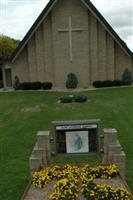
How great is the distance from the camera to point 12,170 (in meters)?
9.58

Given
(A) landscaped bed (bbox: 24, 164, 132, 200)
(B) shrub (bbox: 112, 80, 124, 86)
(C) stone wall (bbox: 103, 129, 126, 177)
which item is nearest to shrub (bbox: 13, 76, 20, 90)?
(B) shrub (bbox: 112, 80, 124, 86)

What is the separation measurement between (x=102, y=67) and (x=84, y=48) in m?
2.78

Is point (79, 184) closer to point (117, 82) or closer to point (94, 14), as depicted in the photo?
point (117, 82)

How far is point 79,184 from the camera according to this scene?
744 centimetres

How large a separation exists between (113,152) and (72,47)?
1026 inches

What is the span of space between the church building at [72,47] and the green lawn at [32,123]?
6739 mm

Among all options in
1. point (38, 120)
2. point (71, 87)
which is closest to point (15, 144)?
point (38, 120)

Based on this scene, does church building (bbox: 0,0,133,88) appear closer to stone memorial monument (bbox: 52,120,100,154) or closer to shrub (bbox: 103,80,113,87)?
shrub (bbox: 103,80,113,87)

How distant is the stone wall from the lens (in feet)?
26.6

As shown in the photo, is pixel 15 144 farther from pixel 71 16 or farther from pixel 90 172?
pixel 71 16

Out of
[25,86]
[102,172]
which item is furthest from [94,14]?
[102,172]

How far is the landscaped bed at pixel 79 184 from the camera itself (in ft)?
21.2

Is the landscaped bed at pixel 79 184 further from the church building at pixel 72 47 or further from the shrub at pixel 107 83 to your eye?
the church building at pixel 72 47

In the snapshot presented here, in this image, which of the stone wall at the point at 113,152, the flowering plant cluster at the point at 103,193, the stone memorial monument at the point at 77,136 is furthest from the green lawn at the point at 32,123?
the flowering plant cluster at the point at 103,193
